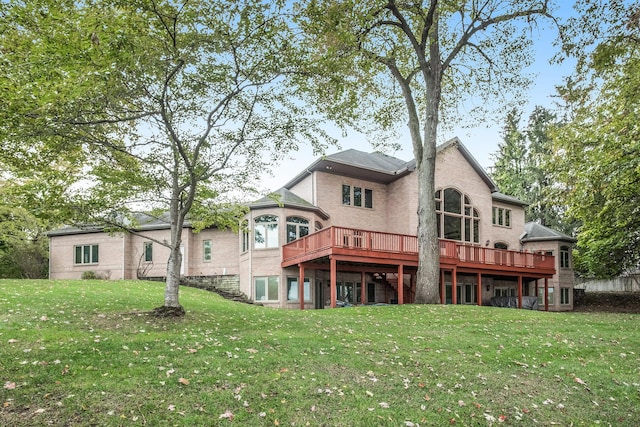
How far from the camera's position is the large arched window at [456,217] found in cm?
2594

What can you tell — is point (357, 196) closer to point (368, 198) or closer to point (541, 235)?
point (368, 198)

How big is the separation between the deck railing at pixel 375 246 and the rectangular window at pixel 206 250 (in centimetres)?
637

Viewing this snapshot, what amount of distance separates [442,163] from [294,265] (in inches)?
Answer: 421

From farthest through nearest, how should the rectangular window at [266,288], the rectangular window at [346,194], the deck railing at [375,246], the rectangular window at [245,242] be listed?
1. the rectangular window at [346,194]
2. the rectangular window at [245,242]
3. the rectangular window at [266,288]
4. the deck railing at [375,246]

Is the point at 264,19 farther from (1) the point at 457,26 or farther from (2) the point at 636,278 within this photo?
(2) the point at 636,278

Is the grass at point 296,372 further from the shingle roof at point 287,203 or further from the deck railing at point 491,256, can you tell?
the shingle roof at point 287,203

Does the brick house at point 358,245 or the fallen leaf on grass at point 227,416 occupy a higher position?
the brick house at point 358,245

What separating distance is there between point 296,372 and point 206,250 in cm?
2010

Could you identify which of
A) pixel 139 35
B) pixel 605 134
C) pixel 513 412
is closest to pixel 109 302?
pixel 139 35

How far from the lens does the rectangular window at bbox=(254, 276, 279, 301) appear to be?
22109 mm

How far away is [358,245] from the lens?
1947 cm

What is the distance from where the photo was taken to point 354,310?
15188 mm

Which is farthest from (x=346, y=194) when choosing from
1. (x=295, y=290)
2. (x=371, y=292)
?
(x=295, y=290)

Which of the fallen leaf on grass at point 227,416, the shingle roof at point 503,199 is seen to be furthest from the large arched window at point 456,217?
the fallen leaf on grass at point 227,416
